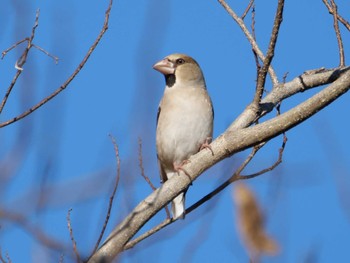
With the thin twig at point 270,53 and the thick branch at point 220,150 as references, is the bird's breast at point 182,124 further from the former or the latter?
the thick branch at point 220,150

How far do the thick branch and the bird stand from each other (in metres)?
1.74

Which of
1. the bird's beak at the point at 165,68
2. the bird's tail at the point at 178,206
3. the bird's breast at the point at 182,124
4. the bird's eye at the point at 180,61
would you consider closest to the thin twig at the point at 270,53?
the bird's tail at the point at 178,206

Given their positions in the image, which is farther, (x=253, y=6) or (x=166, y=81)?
(x=166, y=81)

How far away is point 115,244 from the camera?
335 cm

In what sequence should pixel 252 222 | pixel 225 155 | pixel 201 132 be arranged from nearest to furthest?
1. pixel 252 222
2. pixel 225 155
3. pixel 201 132

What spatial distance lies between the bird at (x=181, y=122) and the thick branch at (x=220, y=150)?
5.72 feet

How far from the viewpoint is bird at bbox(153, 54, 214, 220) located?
5.75 meters

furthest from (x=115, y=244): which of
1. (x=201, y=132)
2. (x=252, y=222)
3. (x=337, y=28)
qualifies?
(x=201, y=132)

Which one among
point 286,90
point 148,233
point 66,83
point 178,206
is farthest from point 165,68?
point 66,83

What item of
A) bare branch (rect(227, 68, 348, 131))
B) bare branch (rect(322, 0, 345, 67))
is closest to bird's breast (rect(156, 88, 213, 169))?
bare branch (rect(227, 68, 348, 131))

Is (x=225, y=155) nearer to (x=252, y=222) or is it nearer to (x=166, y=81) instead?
(x=252, y=222)

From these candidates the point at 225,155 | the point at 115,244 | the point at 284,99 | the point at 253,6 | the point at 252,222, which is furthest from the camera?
the point at 253,6

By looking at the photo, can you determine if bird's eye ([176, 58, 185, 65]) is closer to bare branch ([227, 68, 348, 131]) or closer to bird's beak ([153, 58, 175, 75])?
bird's beak ([153, 58, 175, 75])

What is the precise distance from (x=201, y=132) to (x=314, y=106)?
7.41ft
